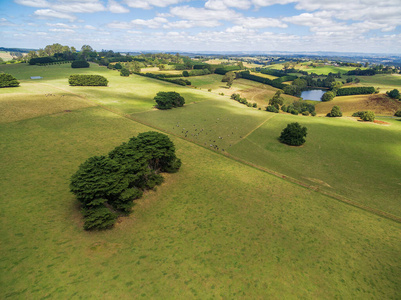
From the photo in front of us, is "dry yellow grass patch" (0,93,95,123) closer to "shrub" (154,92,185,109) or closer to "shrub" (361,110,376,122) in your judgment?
"shrub" (154,92,185,109)

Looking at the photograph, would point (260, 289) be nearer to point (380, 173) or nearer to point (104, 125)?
point (380, 173)

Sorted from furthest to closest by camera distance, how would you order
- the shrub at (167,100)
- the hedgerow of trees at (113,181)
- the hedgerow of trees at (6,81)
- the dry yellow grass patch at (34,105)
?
the hedgerow of trees at (6,81), the shrub at (167,100), the dry yellow grass patch at (34,105), the hedgerow of trees at (113,181)

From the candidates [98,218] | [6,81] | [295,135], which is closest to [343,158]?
[295,135]

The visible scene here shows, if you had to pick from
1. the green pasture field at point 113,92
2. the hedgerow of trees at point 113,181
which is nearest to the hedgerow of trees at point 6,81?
the green pasture field at point 113,92

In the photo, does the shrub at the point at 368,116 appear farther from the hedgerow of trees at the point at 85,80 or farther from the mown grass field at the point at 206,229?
the hedgerow of trees at the point at 85,80

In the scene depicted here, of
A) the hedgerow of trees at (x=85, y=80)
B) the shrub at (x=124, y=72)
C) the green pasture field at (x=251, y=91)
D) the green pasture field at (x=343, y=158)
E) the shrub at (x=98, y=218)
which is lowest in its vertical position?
the green pasture field at (x=343, y=158)
